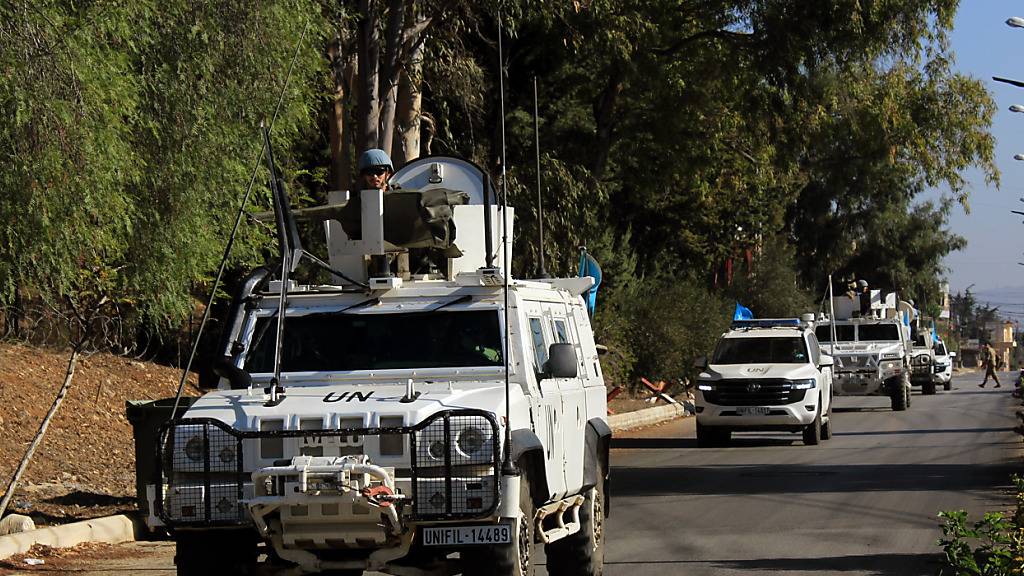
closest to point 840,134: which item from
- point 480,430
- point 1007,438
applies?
point 1007,438

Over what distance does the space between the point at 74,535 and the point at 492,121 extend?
64.5ft

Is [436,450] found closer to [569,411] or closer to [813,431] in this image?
[569,411]

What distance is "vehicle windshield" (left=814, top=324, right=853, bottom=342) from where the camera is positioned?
37.2 metres

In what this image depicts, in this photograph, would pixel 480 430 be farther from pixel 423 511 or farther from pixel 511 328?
pixel 511 328

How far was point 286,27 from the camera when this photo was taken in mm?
13758

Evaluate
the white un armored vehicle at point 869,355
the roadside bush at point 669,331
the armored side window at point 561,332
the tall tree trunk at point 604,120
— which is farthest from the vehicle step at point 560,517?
the roadside bush at point 669,331

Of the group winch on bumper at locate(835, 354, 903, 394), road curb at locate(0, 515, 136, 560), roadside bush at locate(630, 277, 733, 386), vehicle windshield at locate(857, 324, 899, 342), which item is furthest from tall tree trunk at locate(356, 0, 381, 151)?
vehicle windshield at locate(857, 324, 899, 342)

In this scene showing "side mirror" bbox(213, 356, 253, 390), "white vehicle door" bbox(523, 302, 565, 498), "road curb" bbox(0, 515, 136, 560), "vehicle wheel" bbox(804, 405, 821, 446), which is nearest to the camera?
"side mirror" bbox(213, 356, 253, 390)

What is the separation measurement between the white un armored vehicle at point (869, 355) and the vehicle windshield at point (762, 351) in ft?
30.6

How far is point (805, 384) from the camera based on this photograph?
79.4 feet

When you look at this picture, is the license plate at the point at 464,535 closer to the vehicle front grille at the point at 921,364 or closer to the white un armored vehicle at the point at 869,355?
the white un armored vehicle at the point at 869,355

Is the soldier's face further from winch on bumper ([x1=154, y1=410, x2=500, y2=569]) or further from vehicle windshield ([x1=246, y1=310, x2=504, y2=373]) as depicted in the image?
winch on bumper ([x1=154, y1=410, x2=500, y2=569])

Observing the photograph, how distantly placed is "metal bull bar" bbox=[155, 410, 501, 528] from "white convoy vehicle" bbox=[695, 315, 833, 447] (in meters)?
16.8

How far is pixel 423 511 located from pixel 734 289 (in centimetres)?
5061
